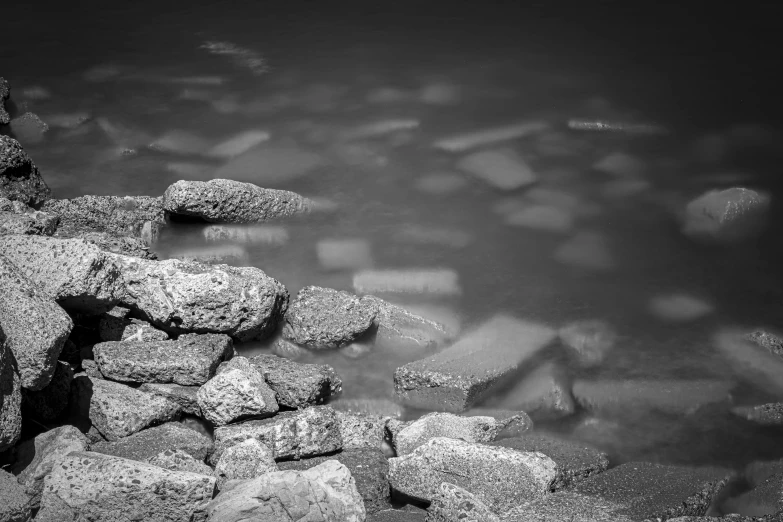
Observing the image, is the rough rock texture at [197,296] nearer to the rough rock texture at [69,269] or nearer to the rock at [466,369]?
the rough rock texture at [69,269]

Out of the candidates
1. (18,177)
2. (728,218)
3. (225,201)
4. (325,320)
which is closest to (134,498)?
(325,320)

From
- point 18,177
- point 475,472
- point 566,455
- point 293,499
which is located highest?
point 18,177

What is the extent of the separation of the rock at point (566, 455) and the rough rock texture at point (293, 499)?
0.87 m

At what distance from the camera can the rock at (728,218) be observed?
5.08 metres

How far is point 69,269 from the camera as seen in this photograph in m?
3.45

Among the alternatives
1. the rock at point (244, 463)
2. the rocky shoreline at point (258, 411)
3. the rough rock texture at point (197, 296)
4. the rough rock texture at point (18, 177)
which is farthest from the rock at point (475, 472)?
the rough rock texture at point (18, 177)

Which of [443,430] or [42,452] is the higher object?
[42,452]

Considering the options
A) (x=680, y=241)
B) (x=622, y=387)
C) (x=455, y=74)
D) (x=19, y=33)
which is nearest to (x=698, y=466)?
(x=622, y=387)

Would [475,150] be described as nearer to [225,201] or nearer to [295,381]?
[225,201]

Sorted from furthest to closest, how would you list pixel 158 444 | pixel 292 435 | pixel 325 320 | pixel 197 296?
pixel 325 320 → pixel 197 296 → pixel 292 435 → pixel 158 444

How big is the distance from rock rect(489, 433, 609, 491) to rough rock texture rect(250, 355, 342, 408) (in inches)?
32.8

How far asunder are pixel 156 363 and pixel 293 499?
1276 millimetres

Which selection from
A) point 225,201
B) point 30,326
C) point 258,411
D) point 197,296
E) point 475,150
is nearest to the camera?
point 30,326

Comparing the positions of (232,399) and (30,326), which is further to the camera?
(232,399)
